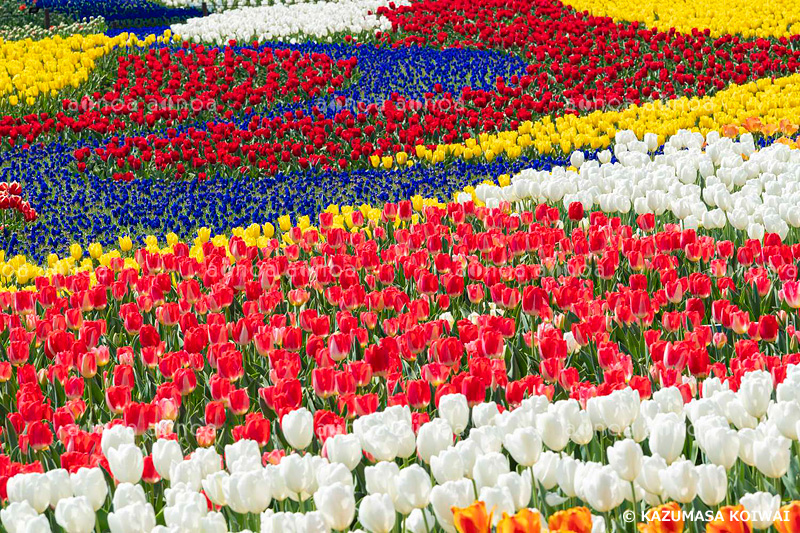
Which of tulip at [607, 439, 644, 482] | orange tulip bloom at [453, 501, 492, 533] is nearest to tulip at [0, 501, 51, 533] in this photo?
orange tulip bloom at [453, 501, 492, 533]

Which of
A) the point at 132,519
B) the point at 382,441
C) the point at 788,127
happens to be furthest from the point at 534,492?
the point at 788,127

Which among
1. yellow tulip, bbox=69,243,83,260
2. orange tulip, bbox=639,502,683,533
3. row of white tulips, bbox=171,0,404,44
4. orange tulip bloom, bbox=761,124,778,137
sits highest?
orange tulip, bbox=639,502,683,533

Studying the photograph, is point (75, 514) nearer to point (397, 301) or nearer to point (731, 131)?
point (397, 301)

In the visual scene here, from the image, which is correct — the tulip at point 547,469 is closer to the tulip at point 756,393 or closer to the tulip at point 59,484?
the tulip at point 756,393

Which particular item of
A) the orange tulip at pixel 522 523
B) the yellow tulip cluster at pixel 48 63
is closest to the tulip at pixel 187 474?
the orange tulip at pixel 522 523

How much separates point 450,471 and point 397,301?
6.66 ft

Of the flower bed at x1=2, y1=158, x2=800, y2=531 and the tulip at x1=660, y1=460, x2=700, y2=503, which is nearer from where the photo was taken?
the tulip at x1=660, y1=460, x2=700, y2=503

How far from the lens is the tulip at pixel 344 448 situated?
281 cm

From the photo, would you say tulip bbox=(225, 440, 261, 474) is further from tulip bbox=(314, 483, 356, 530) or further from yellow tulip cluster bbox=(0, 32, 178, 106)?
yellow tulip cluster bbox=(0, 32, 178, 106)

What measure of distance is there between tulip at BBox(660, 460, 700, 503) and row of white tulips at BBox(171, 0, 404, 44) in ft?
47.0

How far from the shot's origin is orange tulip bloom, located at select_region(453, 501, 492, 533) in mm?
2191

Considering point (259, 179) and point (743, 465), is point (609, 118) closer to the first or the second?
point (259, 179)

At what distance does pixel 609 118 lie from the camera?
1067 centimetres

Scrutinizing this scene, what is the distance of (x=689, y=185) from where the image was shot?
254 inches
